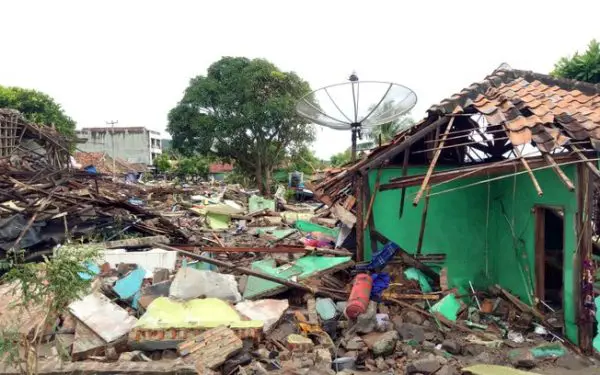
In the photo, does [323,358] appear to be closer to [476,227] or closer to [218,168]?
[476,227]

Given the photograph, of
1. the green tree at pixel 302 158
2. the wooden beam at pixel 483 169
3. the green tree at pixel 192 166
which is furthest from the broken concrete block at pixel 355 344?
the green tree at pixel 192 166

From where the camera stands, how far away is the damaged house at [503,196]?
17.9 feet

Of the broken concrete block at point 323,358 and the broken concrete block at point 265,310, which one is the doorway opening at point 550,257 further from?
the broken concrete block at point 265,310

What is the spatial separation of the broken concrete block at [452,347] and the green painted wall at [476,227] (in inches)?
77.8

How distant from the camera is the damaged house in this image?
5.47m

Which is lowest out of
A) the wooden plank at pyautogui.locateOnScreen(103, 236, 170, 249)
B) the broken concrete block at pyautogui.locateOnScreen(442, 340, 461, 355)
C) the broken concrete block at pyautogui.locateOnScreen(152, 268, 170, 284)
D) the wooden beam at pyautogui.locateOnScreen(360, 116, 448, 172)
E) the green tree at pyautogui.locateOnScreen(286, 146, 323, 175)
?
the broken concrete block at pyautogui.locateOnScreen(442, 340, 461, 355)

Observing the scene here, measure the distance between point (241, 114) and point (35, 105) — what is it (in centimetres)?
1392

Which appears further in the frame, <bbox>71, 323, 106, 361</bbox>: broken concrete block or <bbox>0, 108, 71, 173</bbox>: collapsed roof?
<bbox>0, 108, 71, 173</bbox>: collapsed roof

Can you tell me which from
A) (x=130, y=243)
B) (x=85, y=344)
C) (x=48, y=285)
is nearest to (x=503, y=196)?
(x=85, y=344)

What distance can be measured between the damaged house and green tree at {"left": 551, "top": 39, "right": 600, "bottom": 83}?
734 centimetres

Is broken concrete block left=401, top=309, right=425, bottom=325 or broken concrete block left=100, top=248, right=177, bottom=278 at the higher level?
broken concrete block left=100, top=248, right=177, bottom=278

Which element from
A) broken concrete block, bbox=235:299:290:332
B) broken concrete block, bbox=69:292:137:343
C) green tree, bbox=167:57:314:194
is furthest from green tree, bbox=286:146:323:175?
broken concrete block, bbox=69:292:137:343

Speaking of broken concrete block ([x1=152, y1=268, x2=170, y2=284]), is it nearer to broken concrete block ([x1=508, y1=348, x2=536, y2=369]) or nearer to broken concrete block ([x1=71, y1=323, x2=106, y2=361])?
broken concrete block ([x1=71, y1=323, x2=106, y2=361])

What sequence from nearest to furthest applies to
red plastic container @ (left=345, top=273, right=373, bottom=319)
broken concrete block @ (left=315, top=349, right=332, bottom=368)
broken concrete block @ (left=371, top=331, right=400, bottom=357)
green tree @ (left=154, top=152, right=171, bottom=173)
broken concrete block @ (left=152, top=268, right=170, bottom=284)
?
1. broken concrete block @ (left=315, top=349, right=332, bottom=368)
2. broken concrete block @ (left=371, top=331, right=400, bottom=357)
3. red plastic container @ (left=345, top=273, right=373, bottom=319)
4. broken concrete block @ (left=152, top=268, right=170, bottom=284)
5. green tree @ (left=154, top=152, right=171, bottom=173)
